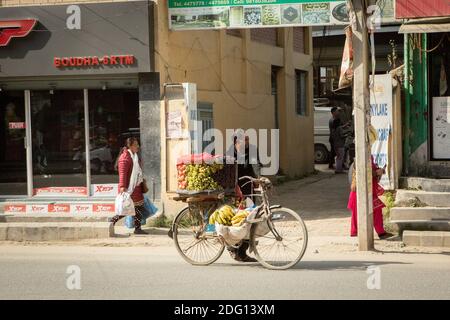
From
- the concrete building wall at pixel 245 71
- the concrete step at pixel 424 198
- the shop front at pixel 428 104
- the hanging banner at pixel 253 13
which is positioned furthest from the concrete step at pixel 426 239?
the concrete building wall at pixel 245 71

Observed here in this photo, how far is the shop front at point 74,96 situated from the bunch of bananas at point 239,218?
4.94 meters

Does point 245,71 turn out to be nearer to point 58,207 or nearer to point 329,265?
point 58,207

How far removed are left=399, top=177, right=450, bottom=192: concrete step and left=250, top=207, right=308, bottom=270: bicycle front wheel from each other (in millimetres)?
5044

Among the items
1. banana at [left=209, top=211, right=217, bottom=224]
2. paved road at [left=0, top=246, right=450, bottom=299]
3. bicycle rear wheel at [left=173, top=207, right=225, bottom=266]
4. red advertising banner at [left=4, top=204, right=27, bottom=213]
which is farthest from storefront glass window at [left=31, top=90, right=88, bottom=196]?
banana at [left=209, top=211, right=217, bottom=224]

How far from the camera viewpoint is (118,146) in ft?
47.9

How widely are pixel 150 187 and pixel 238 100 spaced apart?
5015 millimetres

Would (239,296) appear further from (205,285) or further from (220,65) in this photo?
(220,65)

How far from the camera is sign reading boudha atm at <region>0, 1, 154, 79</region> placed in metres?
13.7

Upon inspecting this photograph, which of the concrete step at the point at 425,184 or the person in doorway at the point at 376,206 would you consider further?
the concrete step at the point at 425,184

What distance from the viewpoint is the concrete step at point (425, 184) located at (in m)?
13.0

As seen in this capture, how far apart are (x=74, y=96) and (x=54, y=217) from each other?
246 centimetres

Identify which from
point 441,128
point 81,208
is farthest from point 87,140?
point 441,128

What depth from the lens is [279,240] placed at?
894cm

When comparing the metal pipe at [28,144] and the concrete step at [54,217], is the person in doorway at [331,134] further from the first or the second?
the metal pipe at [28,144]
